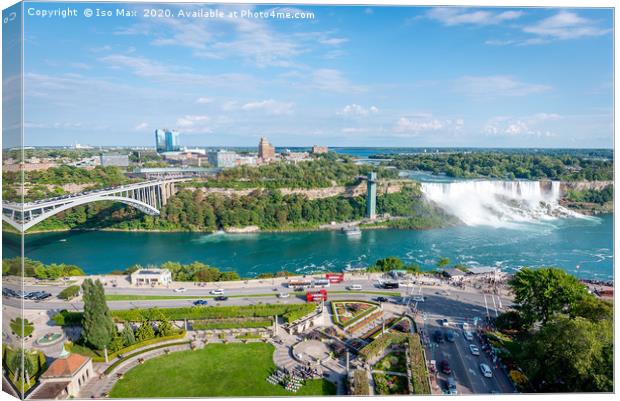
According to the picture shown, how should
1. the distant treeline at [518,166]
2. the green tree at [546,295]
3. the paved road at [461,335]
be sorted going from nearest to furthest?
the paved road at [461,335], the green tree at [546,295], the distant treeline at [518,166]

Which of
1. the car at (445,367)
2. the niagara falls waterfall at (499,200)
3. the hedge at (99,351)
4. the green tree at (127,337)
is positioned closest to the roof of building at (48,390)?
the hedge at (99,351)

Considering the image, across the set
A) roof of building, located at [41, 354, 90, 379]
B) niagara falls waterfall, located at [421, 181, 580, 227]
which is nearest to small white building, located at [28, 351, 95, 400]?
roof of building, located at [41, 354, 90, 379]

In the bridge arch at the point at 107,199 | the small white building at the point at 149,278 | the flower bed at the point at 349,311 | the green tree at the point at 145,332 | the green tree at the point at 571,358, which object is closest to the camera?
the green tree at the point at 571,358

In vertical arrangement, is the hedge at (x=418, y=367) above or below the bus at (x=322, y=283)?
below

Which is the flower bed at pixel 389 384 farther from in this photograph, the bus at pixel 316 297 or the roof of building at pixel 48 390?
the roof of building at pixel 48 390

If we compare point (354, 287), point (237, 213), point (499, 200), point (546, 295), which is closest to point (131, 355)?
point (354, 287)

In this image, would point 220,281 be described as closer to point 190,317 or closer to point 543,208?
point 190,317
